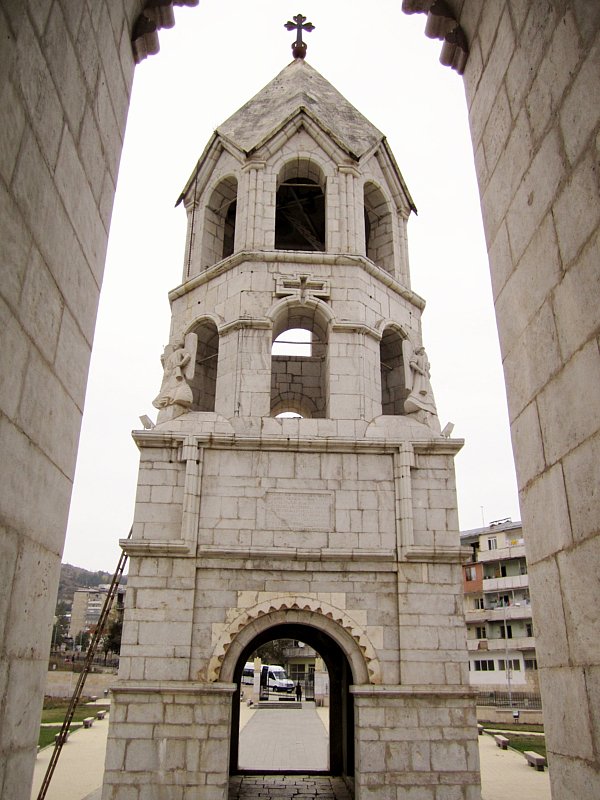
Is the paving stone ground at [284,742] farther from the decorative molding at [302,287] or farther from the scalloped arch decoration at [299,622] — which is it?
the decorative molding at [302,287]

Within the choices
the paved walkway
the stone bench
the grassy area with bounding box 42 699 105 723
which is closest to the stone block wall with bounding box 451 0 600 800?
the paved walkway

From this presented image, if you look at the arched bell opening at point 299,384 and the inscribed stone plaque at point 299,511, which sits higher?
the arched bell opening at point 299,384

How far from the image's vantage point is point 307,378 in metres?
16.2

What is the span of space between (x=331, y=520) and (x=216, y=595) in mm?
2237

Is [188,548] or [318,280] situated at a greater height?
[318,280]

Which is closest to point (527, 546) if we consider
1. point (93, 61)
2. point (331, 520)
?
point (93, 61)

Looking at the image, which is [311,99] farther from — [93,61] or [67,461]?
[67,461]

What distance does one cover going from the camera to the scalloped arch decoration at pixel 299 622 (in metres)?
10.6

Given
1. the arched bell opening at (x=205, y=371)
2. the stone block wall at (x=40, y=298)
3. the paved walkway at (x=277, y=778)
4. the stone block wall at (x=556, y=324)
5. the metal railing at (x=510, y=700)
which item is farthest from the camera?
the metal railing at (x=510, y=700)

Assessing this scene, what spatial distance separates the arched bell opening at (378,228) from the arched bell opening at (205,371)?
4.14 metres

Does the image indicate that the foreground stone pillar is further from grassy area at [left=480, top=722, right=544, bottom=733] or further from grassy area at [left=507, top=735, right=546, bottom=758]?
grassy area at [left=480, top=722, right=544, bottom=733]

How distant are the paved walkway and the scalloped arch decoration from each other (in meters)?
3.58

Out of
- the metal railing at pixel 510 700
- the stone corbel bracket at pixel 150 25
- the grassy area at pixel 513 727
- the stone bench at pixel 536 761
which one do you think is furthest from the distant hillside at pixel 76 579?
the stone corbel bracket at pixel 150 25

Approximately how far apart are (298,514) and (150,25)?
8046 mm
